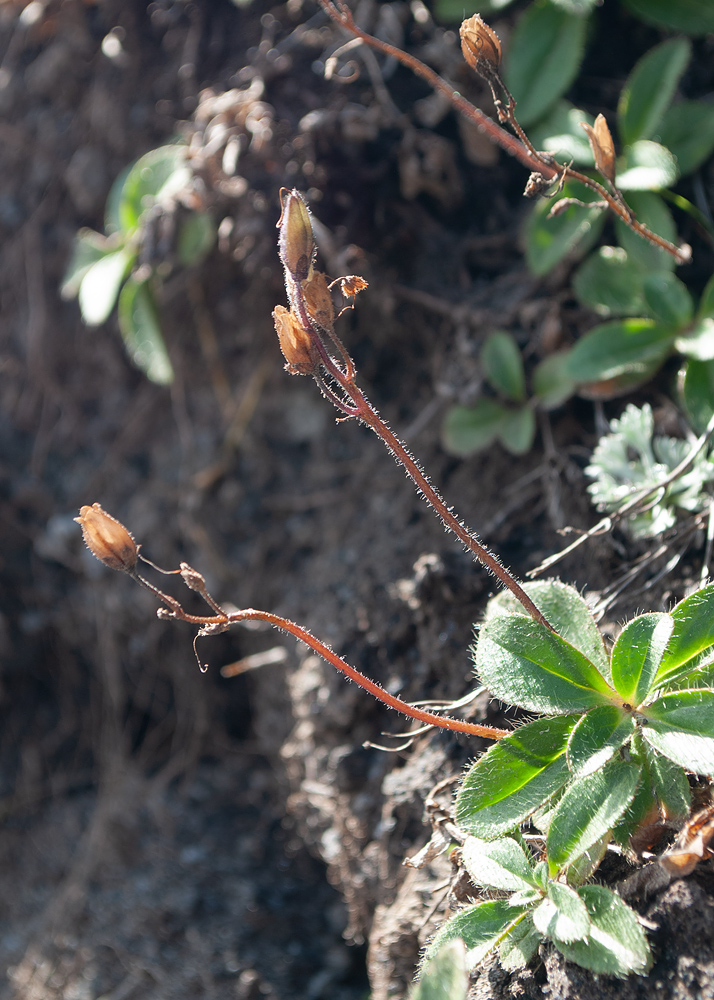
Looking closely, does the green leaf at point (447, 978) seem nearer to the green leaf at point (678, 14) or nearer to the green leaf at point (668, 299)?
the green leaf at point (668, 299)

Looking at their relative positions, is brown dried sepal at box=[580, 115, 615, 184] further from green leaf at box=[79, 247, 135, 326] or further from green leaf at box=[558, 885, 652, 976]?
green leaf at box=[79, 247, 135, 326]

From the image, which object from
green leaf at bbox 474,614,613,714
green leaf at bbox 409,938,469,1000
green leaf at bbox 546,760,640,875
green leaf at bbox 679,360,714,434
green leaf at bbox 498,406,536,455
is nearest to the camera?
green leaf at bbox 409,938,469,1000

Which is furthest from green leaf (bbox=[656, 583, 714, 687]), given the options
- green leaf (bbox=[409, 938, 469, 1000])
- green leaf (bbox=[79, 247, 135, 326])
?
green leaf (bbox=[79, 247, 135, 326])

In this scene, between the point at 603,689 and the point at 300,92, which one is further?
the point at 300,92

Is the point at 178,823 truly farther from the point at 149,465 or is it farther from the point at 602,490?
the point at 602,490

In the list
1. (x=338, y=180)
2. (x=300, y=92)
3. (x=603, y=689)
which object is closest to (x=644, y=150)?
(x=338, y=180)

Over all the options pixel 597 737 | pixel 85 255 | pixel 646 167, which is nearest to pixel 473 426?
pixel 646 167
